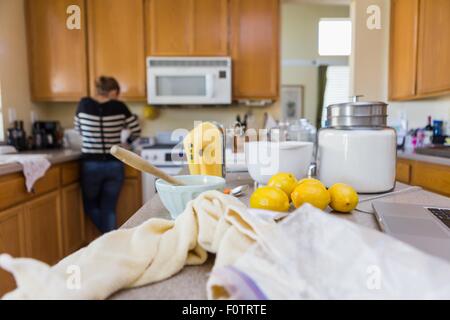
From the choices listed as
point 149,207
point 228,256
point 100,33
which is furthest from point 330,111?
point 100,33

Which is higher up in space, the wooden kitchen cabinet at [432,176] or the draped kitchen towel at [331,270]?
the draped kitchen towel at [331,270]

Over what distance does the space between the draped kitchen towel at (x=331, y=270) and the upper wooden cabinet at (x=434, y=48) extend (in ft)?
7.61

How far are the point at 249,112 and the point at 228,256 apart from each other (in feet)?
9.22

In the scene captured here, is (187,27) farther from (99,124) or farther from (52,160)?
(52,160)

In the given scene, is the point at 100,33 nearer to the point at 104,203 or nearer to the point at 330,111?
the point at 104,203

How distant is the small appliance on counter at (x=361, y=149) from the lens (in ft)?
2.85

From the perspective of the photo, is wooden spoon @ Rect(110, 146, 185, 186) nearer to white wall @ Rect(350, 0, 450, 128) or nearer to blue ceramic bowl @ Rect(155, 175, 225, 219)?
blue ceramic bowl @ Rect(155, 175, 225, 219)

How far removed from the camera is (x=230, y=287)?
354mm

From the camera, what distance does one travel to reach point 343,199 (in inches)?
28.1

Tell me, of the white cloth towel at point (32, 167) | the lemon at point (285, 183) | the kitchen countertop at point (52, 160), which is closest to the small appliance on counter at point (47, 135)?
the kitchen countertop at point (52, 160)

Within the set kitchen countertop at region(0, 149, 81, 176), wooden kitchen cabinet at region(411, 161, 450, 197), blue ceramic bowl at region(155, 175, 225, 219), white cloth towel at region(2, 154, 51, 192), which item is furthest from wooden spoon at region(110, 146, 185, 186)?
wooden kitchen cabinet at region(411, 161, 450, 197)

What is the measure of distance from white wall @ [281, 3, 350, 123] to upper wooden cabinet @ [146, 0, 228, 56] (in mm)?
2687

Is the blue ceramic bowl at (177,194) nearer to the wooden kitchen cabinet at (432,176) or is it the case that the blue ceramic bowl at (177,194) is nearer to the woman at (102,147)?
the wooden kitchen cabinet at (432,176)

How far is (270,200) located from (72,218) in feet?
7.40
